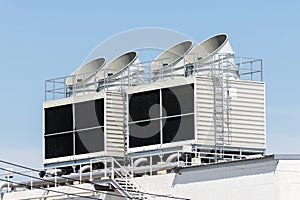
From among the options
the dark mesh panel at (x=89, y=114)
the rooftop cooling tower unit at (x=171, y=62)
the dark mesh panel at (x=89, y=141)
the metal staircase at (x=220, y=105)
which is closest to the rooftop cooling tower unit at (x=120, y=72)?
the rooftop cooling tower unit at (x=171, y=62)

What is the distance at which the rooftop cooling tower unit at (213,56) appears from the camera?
186 feet

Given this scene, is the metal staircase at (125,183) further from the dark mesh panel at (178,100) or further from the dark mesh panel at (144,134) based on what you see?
the dark mesh panel at (178,100)

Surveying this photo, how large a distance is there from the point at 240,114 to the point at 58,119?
34.5 feet

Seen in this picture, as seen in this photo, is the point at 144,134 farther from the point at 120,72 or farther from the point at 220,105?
the point at 120,72

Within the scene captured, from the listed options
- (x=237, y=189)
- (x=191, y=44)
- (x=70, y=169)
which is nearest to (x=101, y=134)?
(x=70, y=169)

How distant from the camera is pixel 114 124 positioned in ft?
192

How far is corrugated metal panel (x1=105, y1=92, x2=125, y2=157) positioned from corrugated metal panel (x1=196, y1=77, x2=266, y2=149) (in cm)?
549

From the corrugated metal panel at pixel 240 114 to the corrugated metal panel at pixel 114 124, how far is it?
5.49 meters

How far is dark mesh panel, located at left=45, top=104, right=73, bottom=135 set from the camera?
60375 millimetres

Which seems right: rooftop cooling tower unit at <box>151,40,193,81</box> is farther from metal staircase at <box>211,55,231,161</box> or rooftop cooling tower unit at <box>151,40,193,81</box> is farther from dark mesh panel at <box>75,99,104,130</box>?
dark mesh panel at <box>75,99,104,130</box>

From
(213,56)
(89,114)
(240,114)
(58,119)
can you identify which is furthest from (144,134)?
(58,119)

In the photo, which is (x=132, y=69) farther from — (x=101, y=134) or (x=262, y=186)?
(x=262, y=186)

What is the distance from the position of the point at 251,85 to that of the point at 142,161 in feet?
22.4

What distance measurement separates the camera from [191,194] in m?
50.1
